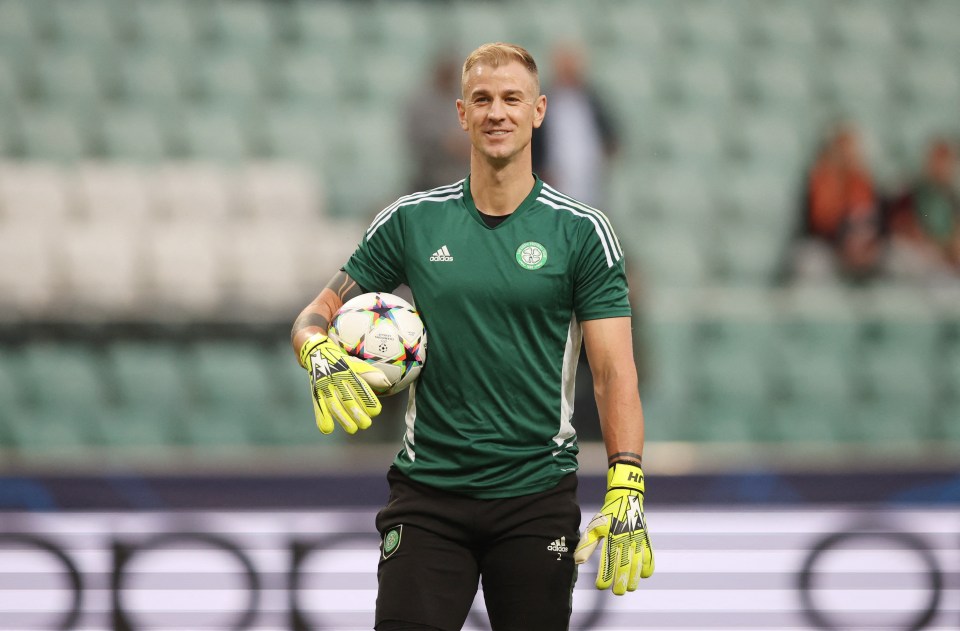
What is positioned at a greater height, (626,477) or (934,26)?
(934,26)

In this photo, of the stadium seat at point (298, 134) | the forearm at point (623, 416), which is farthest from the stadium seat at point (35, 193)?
the forearm at point (623, 416)

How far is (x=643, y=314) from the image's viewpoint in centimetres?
558

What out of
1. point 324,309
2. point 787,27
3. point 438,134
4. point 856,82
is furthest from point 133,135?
point 324,309

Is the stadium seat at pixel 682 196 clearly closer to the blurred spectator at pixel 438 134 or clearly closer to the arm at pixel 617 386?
the blurred spectator at pixel 438 134

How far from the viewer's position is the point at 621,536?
9.44 ft

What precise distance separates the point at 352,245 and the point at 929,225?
9.87 feet

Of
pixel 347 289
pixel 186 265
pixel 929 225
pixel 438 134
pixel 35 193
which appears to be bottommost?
pixel 347 289

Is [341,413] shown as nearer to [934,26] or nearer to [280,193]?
[280,193]

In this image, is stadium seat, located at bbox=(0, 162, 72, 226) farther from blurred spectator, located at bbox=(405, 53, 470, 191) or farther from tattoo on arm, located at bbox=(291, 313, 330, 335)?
tattoo on arm, located at bbox=(291, 313, 330, 335)

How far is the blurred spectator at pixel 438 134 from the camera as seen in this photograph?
625 cm

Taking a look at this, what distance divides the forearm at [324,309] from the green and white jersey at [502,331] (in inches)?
7.8

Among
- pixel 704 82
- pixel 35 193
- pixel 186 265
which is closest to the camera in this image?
pixel 186 265

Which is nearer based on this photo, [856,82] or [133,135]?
[133,135]

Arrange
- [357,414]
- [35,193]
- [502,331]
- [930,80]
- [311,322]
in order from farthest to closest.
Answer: [930,80]
[35,193]
[311,322]
[502,331]
[357,414]
